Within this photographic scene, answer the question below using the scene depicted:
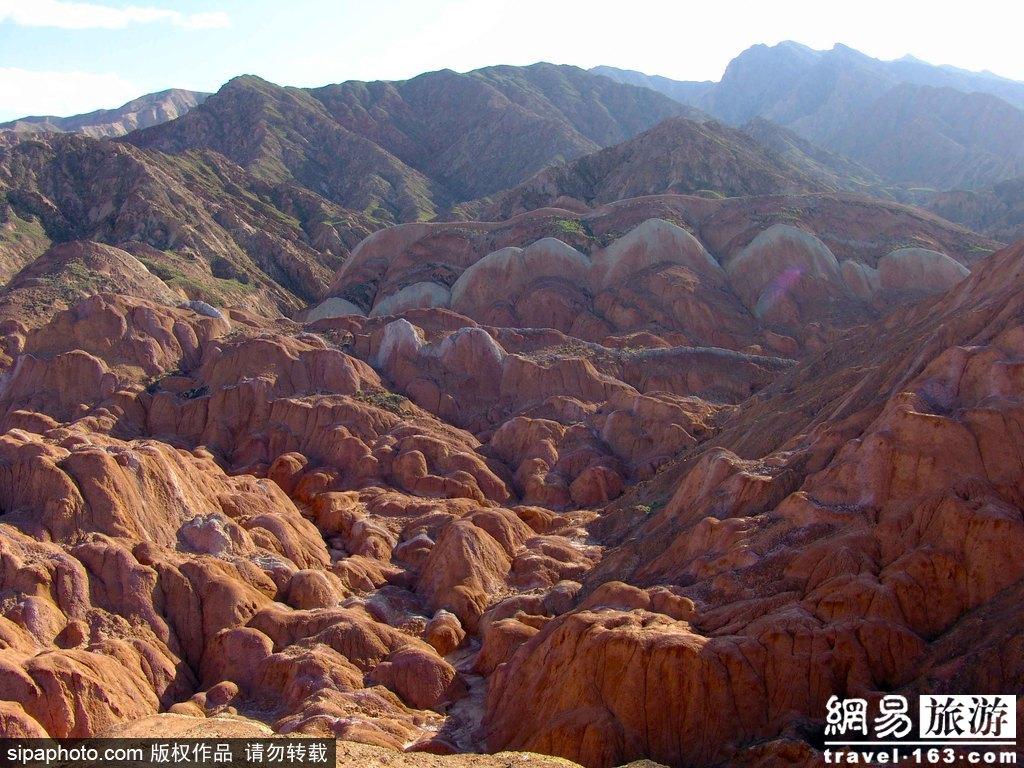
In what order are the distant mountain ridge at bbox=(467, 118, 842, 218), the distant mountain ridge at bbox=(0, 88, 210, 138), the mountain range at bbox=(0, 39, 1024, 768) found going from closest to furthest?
1. the mountain range at bbox=(0, 39, 1024, 768)
2. the distant mountain ridge at bbox=(467, 118, 842, 218)
3. the distant mountain ridge at bbox=(0, 88, 210, 138)

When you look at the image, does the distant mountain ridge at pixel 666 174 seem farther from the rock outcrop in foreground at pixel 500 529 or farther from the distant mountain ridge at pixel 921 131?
the distant mountain ridge at pixel 921 131

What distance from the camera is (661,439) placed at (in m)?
46.4

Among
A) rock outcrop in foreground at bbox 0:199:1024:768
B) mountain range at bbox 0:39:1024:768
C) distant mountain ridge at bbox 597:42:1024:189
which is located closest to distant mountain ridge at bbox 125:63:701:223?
distant mountain ridge at bbox 597:42:1024:189

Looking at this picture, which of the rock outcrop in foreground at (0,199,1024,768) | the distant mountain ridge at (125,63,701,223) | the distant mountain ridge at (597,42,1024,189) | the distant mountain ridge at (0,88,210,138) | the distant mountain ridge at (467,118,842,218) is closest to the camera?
the rock outcrop in foreground at (0,199,1024,768)

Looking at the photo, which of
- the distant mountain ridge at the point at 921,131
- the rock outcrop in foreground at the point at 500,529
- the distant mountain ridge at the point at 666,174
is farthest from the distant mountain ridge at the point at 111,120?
the rock outcrop in foreground at the point at 500,529

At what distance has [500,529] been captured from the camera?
3603 centimetres

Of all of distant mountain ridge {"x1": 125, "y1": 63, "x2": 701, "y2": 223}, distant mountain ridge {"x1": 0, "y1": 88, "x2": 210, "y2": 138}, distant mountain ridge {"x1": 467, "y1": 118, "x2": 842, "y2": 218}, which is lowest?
distant mountain ridge {"x1": 467, "y1": 118, "x2": 842, "y2": 218}

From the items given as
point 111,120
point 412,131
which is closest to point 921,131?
point 412,131

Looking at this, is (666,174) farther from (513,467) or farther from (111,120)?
(111,120)

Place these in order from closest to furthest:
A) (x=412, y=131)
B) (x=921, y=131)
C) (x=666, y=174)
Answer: (x=666, y=174), (x=412, y=131), (x=921, y=131)

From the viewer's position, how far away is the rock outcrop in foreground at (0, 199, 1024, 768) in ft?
71.6

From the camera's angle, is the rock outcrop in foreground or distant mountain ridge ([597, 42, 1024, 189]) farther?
distant mountain ridge ([597, 42, 1024, 189])

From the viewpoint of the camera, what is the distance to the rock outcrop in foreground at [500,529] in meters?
21.8

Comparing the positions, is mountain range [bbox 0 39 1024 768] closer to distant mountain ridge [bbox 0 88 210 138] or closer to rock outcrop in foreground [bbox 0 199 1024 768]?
rock outcrop in foreground [bbox 0 199 1024 768]
